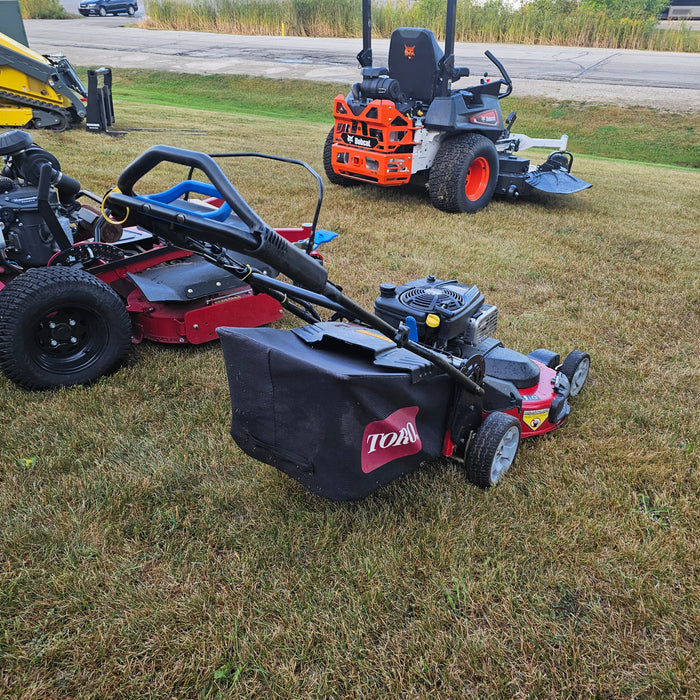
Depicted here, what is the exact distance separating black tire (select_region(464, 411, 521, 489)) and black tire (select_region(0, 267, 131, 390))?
72.4 inches

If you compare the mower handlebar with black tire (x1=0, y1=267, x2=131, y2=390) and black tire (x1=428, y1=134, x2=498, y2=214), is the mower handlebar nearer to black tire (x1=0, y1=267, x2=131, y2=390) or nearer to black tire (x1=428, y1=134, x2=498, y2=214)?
black tire (x1=0, y1=267, x2=131, y2=390)

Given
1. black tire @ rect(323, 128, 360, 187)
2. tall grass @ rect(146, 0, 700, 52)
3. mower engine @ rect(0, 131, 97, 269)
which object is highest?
tall grass @ rect(146, 0, 700, 52)

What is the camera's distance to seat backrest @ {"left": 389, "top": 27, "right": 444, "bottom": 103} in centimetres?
659

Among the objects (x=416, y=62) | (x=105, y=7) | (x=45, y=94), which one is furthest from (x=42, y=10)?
(x=416, y=62)

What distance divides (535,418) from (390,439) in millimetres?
1044

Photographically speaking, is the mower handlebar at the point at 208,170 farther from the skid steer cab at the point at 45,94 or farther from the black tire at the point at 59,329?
the skid steer cab at the point at 45,94

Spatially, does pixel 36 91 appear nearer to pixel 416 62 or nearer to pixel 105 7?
pixel 416 62

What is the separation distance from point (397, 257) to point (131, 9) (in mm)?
32233

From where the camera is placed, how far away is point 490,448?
2.37 meters

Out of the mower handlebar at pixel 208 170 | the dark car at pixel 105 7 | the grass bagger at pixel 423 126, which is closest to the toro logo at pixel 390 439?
the mower handlebar at pixel 208 170

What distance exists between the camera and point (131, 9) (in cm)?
3091

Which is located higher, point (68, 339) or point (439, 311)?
point (439, 311)

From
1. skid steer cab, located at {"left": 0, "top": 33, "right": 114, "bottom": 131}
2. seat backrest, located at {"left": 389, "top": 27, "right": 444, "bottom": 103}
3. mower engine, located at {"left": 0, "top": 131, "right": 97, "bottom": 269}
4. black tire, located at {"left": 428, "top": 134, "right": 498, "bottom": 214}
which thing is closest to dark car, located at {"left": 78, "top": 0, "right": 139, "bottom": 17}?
skid steer cab, located at {"left": 0, "top": 33, "right": 114, "bottom": 131}

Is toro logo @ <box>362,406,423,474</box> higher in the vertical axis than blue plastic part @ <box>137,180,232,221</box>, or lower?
lower
